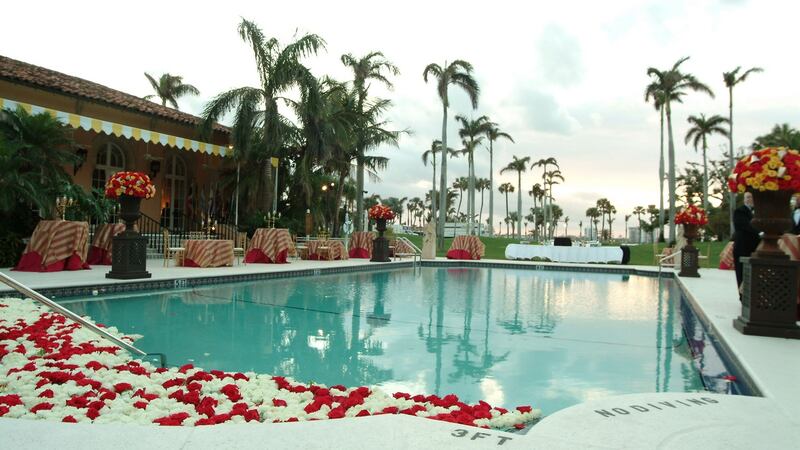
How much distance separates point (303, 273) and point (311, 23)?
34.9 feet

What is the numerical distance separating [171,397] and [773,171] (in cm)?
559

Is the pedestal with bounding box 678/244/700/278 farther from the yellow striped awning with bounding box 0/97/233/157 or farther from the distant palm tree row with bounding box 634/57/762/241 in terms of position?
the distant palm tree row with bounding box 634/57/762/241

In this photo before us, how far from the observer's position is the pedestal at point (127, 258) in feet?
32.3

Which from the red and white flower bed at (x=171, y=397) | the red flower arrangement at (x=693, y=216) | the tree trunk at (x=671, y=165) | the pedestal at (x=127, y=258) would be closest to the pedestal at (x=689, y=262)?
the red flower arrangement at (x=693, y=216)

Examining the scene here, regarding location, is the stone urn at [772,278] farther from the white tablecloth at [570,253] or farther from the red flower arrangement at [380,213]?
the white tablecloth at [570,253]

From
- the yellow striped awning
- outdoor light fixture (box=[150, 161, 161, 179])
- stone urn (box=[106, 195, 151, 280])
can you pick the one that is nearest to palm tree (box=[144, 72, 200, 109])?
outdoor light fixture (box=[150, 161, 161, 179])

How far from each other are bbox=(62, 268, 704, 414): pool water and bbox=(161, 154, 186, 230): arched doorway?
975 centimetres

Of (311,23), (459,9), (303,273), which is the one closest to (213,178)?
(311,23)

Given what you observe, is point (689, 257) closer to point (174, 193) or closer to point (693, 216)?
point (693, 216)

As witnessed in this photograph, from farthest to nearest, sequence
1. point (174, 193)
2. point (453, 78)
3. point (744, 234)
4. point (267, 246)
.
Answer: point (453, 78), point (174, 193), point (267, 246), point (744, 234)

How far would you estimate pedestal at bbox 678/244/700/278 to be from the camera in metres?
13.5

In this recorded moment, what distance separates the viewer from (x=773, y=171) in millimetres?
5117

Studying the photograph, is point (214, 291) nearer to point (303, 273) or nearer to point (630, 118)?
point (303, 273)

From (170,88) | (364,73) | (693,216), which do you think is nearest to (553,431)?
(693,216)
